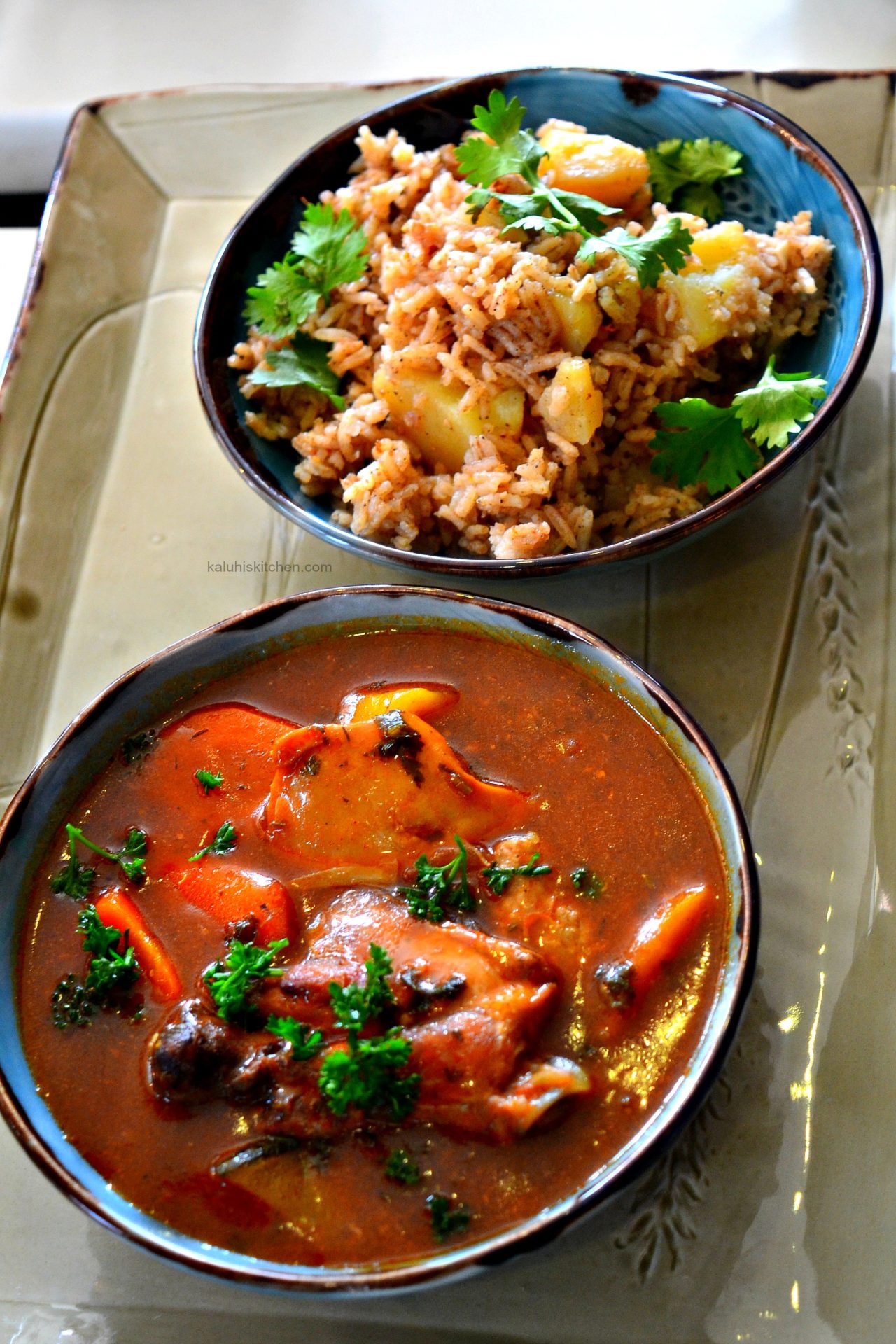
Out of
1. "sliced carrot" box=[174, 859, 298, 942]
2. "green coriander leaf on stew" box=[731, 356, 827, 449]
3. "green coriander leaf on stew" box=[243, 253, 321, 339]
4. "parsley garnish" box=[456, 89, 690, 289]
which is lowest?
"sliced carrot" box=[174, 859, 298, 942]

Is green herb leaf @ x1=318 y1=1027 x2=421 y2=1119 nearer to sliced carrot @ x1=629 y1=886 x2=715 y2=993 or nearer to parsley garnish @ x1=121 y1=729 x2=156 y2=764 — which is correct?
sliced carrot @ x1=629 y1=886 x2=715 y2=993

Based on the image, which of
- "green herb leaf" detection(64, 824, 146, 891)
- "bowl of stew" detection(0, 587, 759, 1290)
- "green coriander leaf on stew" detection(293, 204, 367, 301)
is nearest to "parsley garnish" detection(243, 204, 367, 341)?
"green coriander leaf on stew" detection(293, 204, 367, 301)

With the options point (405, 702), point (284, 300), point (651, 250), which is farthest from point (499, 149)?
point (405, 702)

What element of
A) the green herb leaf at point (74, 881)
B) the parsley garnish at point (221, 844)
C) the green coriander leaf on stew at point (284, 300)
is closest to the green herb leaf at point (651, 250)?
the green coriander leaf on stew at point (284, 300)

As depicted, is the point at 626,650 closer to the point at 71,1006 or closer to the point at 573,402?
the point at 573,402

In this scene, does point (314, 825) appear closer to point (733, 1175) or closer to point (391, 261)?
point (733, 1175)

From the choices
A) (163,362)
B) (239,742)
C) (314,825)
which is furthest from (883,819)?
(163,362)
